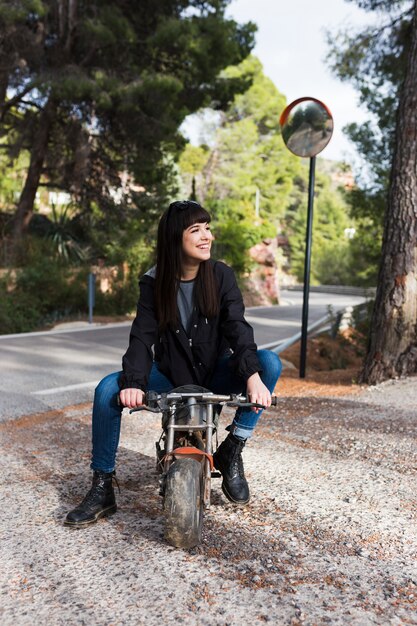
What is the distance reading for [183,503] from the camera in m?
2.68

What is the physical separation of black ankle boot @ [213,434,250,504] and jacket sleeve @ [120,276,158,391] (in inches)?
26.5

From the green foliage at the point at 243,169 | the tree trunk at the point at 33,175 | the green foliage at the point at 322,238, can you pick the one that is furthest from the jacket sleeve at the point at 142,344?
the green foliage at the point at 322,238

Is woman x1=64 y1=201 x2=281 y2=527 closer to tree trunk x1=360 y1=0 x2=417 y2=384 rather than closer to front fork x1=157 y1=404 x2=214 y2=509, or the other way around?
front fork x1=157 y1=404 x2=214 y2=509

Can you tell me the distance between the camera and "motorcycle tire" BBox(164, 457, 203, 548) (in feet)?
8.76

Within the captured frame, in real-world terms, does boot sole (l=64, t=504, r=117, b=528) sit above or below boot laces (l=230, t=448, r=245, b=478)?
below

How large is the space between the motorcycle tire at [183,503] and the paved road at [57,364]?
Answer: 3.27m

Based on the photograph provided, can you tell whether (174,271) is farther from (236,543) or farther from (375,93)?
(375,93)

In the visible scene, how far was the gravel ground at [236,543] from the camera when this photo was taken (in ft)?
7.55

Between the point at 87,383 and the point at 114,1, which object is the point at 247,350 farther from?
the point at 114,1

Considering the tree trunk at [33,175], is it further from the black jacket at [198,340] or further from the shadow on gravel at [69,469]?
the black jacket at [198,340]

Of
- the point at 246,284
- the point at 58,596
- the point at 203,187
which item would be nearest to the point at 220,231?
the point at 246,284

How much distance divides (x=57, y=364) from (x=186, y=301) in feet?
19.6

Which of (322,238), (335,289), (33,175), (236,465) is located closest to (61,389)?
(236,465)

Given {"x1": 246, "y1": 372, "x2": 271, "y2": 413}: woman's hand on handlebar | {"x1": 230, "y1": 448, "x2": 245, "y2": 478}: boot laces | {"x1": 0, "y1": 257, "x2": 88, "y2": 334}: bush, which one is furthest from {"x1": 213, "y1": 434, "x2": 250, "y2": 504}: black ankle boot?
{"x1": 0, "y1": 257, "x2": 88, "y2": 334}: bush
